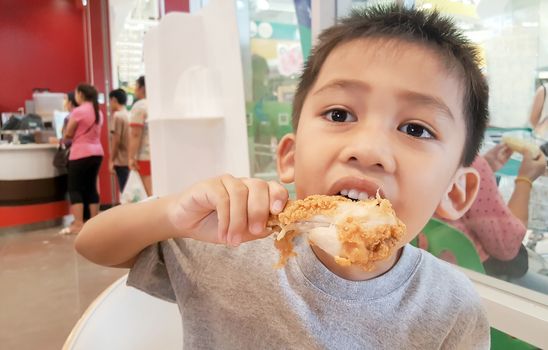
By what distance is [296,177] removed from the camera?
780mm

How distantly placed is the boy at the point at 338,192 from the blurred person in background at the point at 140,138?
3559 millimetres

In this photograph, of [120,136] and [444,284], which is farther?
[120,136]

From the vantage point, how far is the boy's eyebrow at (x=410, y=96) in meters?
0.71

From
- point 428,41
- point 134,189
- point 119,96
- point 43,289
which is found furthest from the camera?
point 119,96

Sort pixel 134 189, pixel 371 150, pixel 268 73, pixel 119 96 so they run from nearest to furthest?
pixel 371 150 → pixel 268 73 → pixel 134 189 → pixel 119 96

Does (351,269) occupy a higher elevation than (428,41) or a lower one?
lower

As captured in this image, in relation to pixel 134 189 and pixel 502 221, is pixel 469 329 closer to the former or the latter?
pixel 502 221

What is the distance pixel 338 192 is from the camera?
0.69 metres

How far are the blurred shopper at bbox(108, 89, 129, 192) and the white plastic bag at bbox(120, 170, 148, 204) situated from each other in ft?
→ 1.60

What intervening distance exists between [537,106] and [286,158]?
843 mm

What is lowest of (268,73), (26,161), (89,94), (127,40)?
(26,161)

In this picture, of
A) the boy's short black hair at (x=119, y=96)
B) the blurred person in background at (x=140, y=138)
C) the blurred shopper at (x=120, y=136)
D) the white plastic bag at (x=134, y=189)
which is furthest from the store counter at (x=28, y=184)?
the blurred person in background at (x=140, y=138)

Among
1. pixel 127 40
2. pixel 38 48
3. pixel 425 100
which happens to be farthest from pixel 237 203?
pixel 38 48

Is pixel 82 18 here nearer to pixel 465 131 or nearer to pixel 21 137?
pixel 21 137
